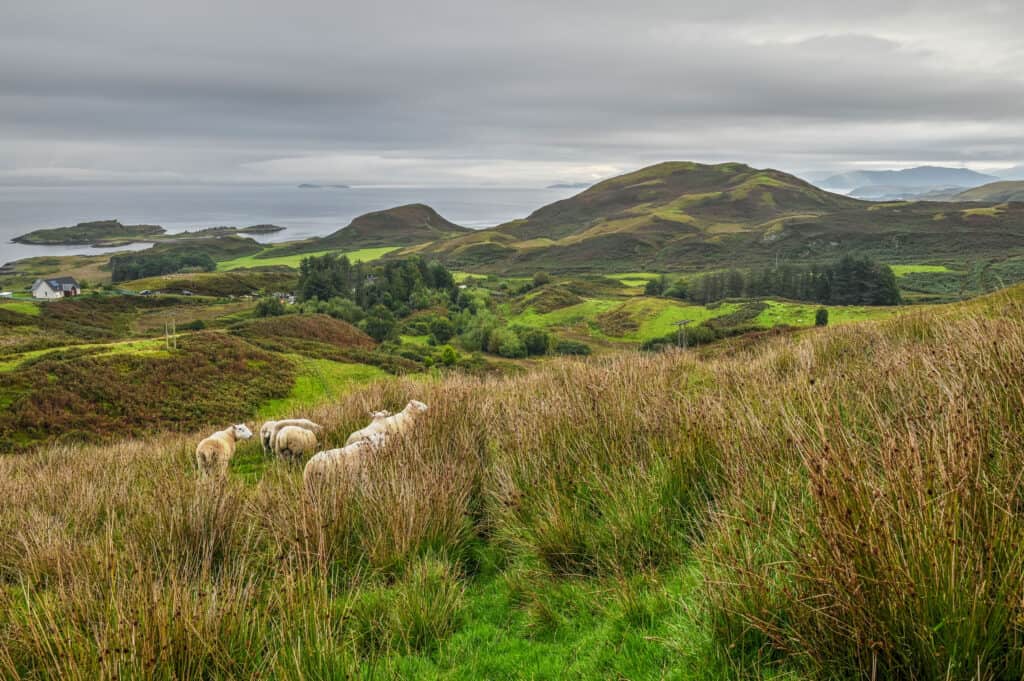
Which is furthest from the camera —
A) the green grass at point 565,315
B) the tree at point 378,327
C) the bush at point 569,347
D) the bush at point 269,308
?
the green grass at point 565,315

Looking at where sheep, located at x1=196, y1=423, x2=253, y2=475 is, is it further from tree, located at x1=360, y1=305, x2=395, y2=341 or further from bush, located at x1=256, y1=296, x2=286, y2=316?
bush, located at x1=256, y1=296, x2=286, y2=316

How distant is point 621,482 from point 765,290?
13344 cm

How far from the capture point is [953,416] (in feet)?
9.05

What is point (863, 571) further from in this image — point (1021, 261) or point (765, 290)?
point (1021, 261)

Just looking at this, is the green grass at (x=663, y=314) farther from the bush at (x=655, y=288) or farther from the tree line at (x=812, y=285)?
the bush at (x=655, y=288)

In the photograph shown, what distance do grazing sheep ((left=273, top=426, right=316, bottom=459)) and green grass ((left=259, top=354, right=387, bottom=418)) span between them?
25.3 m

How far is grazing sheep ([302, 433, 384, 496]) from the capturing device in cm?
546

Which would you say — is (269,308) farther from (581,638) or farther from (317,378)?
(581,638)

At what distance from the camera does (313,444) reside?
8906mm

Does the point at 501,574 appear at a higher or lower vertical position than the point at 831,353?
lower

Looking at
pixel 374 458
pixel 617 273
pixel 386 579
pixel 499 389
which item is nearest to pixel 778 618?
pixel 386 579

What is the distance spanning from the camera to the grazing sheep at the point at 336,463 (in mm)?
5455

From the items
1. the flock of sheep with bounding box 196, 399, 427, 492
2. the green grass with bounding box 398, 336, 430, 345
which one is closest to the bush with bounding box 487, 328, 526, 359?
the green grass with bounding box 398, 336, 430, 345

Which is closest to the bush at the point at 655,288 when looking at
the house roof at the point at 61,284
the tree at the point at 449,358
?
the tree at the point at 449,358
